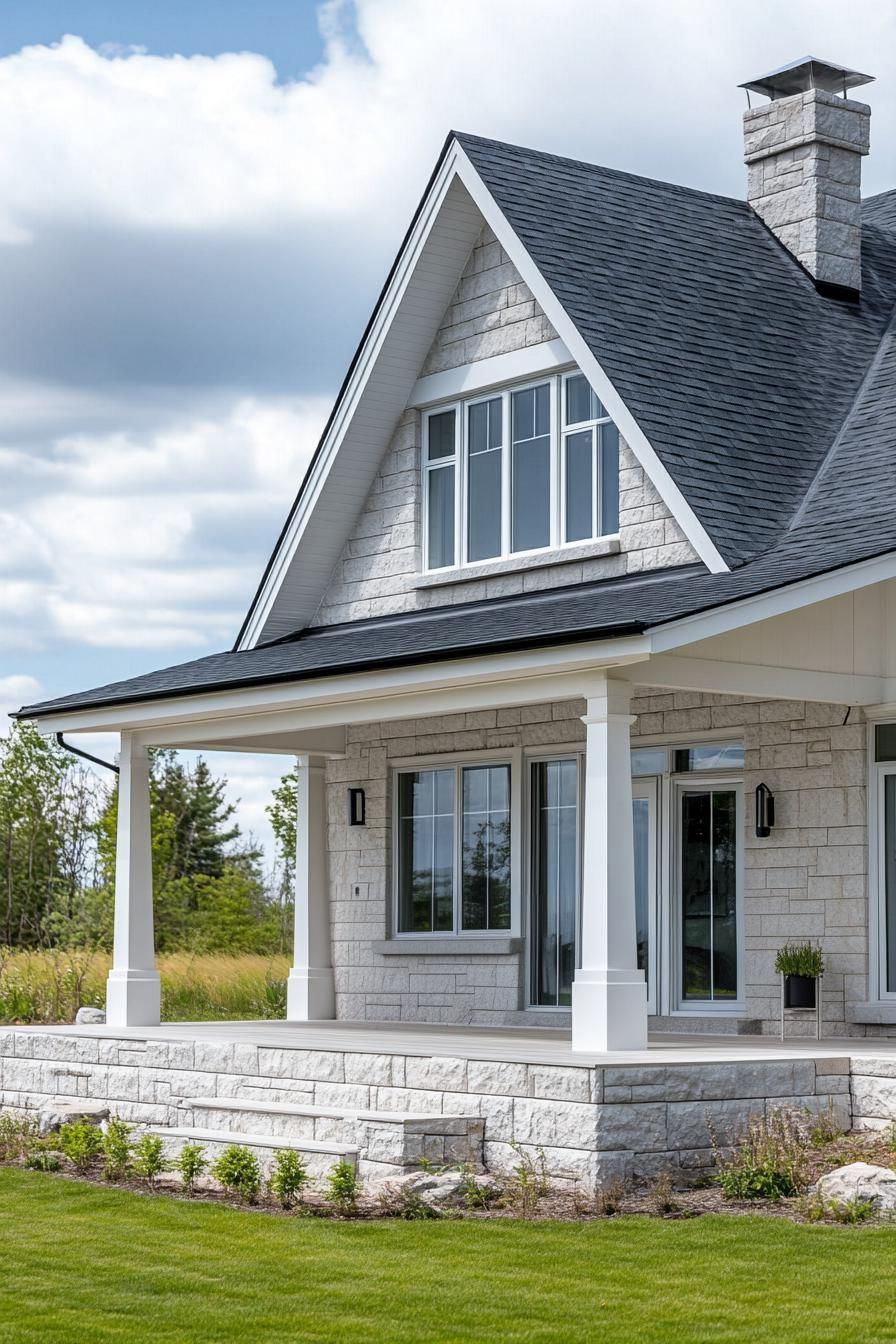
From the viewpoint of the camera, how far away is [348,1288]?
26.7 feet

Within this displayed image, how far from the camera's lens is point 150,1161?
1152 centimetres

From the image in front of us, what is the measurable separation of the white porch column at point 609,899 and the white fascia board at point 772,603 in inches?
26.0

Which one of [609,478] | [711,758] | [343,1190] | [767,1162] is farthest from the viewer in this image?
[609,478]

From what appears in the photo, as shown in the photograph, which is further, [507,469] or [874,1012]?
[507,469]

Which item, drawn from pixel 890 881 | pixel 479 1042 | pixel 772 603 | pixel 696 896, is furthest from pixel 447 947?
pixel 772 603

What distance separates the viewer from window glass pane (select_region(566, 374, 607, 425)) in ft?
50.5

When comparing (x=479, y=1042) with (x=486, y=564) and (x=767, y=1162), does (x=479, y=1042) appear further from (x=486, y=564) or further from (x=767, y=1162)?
(x=486, y=564)

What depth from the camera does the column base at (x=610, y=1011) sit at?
11438mm

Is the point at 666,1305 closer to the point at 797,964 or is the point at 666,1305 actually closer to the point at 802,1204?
the point at 802,1204

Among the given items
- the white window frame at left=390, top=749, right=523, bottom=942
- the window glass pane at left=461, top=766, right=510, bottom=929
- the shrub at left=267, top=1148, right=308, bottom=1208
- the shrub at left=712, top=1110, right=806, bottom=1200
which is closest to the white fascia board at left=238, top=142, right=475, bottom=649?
the white window frame at left=390, top=749, right=523, bottom=942

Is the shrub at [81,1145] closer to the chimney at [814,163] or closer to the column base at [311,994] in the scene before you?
the column base at [311,994]

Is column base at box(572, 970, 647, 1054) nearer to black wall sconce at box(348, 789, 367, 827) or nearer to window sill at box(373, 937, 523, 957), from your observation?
window sill at box(373, 937, 523, 957)

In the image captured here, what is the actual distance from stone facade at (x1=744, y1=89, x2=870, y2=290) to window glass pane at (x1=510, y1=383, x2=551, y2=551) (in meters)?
3.16

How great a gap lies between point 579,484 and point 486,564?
1168 mm
